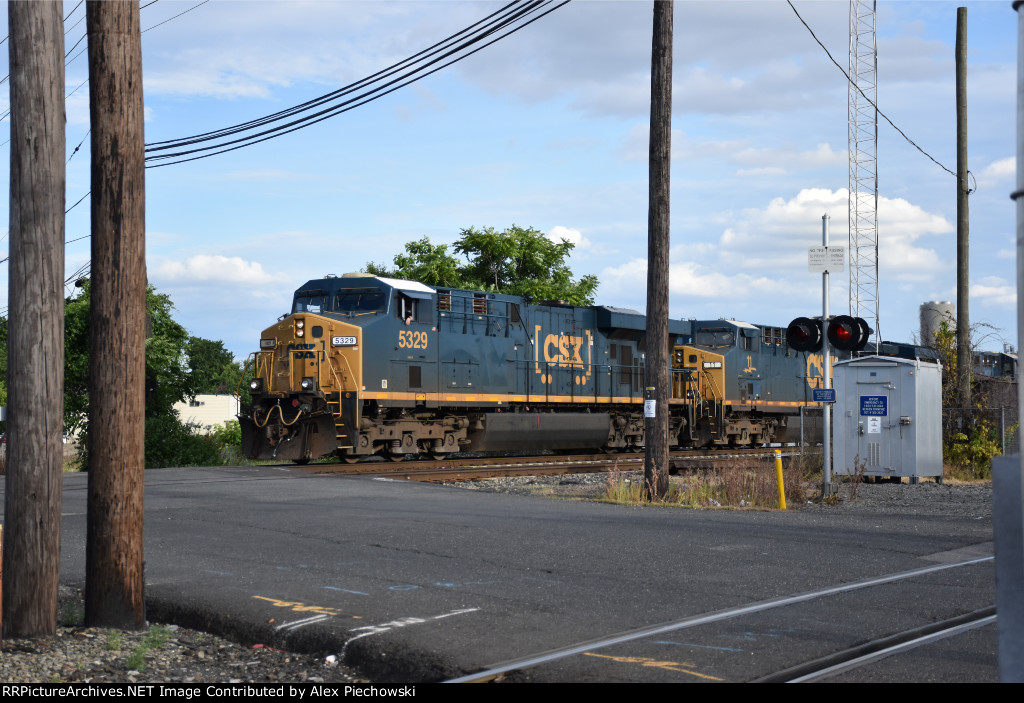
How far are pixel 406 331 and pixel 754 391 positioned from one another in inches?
517

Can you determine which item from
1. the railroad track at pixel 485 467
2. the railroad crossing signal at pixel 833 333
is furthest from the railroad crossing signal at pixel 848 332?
the railroad track at pixel 485 467

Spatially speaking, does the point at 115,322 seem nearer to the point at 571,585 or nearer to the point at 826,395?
the point at 571,585

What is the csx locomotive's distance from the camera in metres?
20.7

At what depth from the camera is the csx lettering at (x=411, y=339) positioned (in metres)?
21.4

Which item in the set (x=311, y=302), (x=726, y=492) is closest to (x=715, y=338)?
(x=311, y=302)

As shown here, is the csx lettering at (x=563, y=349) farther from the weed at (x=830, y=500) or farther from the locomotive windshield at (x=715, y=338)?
the weed at (x=830, y=500)

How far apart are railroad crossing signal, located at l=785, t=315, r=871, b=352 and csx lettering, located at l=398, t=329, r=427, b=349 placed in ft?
30.6

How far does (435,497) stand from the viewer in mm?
14477

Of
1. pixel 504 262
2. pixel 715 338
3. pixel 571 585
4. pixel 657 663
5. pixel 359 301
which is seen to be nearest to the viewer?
pixel 657 663

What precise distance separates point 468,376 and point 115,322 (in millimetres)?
16484

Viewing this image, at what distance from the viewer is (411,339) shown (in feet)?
70.9
